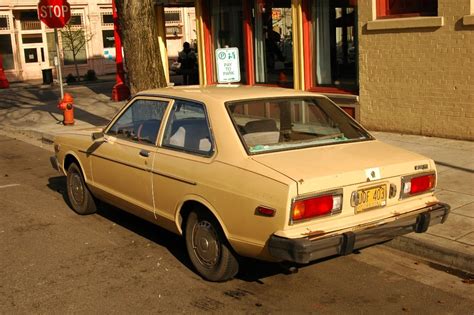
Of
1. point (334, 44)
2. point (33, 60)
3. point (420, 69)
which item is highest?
point (33, 60)

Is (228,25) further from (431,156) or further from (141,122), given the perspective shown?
(141,122)

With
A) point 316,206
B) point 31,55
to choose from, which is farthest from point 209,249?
point 31,55

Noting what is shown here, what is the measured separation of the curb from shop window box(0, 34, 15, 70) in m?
32.9

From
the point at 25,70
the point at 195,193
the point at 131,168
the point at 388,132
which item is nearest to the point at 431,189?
the point at 195,193

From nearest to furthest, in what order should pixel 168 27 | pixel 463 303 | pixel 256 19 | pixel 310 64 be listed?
pixel 463 303 → pixel 310 64 → pixel 256 19 → pixel 168 27

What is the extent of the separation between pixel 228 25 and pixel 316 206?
11303 mm

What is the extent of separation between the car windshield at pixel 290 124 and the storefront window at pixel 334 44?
6.54 metres

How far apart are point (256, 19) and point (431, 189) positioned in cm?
973

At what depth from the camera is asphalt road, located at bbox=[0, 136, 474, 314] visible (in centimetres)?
453

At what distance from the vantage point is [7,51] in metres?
34.7

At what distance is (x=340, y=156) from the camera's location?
4816mm

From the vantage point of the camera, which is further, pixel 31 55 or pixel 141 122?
pixel 31 55

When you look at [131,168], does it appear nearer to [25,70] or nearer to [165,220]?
[165,220]

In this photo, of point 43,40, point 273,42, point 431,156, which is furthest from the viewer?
point 43,40
